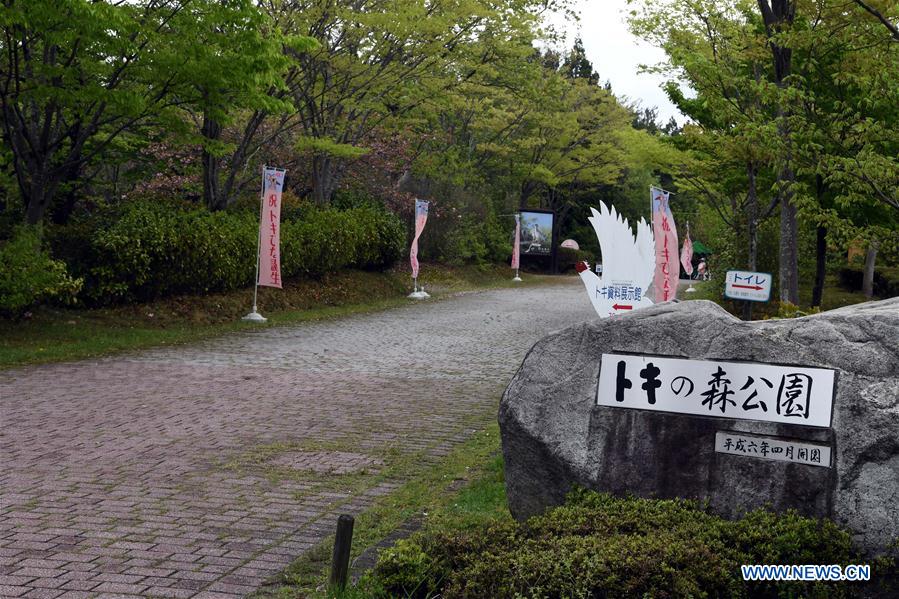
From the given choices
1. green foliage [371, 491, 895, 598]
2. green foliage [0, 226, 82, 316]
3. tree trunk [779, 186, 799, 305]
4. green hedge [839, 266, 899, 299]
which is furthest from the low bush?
green foliage [371, 491, 895, 598]

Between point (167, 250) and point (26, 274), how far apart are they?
375 cm

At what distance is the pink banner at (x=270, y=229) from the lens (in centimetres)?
1975

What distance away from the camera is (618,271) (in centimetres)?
1124

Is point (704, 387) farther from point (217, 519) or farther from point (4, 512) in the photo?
point (4, 512)

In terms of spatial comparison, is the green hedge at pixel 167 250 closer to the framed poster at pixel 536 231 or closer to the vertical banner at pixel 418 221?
the vertical banner at pixel 418 221

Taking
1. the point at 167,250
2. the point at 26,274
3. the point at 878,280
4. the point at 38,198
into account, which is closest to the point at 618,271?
the point at 26,274

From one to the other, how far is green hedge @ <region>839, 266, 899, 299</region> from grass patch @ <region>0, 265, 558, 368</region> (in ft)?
47.9

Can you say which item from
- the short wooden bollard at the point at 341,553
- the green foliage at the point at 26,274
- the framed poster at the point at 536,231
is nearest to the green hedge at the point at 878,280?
the framed poster at the point at 536,231

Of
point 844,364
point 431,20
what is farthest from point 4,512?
point 431,20

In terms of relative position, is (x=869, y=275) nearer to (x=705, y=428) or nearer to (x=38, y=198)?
(x=38, y=198)

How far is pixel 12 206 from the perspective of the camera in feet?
61.9

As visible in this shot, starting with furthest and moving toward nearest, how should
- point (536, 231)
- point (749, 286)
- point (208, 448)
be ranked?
point (536, 231)
point (749, 286)
point (208, 448)

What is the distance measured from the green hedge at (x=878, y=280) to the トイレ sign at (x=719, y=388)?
2616 cm

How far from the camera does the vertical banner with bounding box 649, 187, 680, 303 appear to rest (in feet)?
48.8
